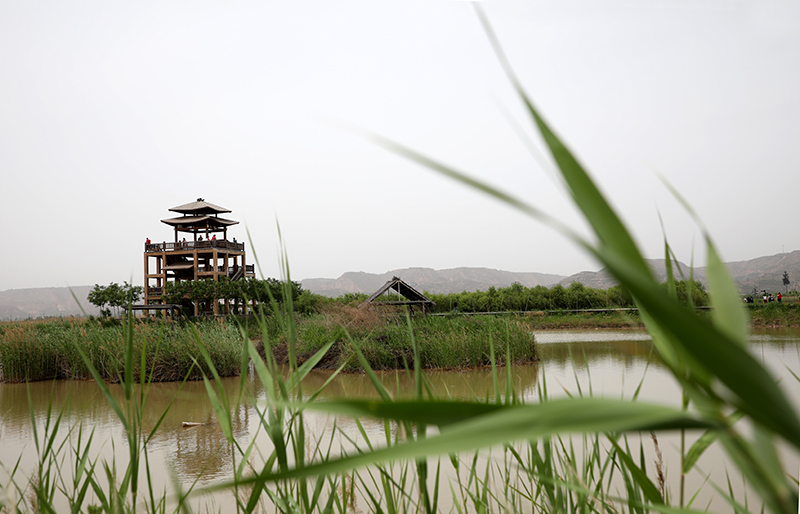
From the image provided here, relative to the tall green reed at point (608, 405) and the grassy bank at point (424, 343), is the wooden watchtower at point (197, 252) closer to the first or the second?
the grassy bank at point (424, 343)

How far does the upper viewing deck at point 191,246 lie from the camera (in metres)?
32.8

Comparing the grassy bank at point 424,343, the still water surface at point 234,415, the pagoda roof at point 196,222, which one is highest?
the pagoda roof at point 196,222

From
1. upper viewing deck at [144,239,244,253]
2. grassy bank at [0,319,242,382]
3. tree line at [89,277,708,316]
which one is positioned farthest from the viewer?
upper viewing deck at [144,239,244,253]

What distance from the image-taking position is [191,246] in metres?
33.1

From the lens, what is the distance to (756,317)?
20.3 m

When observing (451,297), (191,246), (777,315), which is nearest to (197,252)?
(191,246)

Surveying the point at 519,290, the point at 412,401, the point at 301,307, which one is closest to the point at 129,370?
the point at 412,401

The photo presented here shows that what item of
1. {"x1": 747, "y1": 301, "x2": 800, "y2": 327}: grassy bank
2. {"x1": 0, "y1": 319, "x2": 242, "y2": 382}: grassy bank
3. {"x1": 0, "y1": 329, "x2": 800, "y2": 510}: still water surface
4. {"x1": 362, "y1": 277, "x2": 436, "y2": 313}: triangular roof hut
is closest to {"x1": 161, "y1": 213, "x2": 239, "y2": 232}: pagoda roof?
{"x1": 362, "y1": 277, "x2": 436, "y2": 313}: triangular roof hut

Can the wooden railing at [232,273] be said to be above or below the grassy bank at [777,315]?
above

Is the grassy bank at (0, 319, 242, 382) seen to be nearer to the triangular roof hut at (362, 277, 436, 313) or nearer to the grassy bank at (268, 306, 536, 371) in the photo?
the grassy bank at (268, 306, 536, 371)

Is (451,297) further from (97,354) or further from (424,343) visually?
(97,354)

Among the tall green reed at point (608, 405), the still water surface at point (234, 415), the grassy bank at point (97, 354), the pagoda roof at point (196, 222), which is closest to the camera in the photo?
the tall green reed at point (608, 405)

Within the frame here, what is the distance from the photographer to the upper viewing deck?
3278cm

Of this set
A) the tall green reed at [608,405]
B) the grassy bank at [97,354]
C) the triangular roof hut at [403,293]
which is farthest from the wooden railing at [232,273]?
the tall green reed at [608,405]
